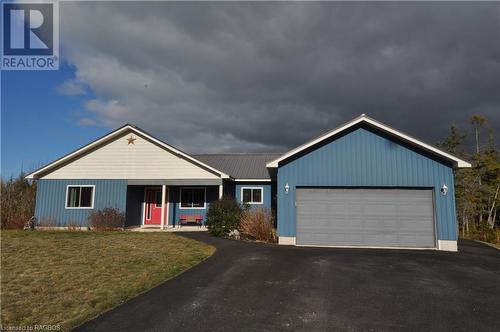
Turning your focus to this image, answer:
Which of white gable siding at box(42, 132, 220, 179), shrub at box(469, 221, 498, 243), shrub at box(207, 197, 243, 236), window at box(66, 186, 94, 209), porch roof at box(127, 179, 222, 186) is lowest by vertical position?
shrub at box(469, 221, 498, 243)

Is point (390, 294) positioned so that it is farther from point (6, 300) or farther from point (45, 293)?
point (6, 300)

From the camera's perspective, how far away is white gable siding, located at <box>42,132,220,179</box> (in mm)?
19172

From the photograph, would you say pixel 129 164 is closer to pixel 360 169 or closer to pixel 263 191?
pixel 263 191

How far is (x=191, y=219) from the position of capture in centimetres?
1961

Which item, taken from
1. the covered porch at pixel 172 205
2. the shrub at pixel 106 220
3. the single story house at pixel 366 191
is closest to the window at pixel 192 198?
the covered porch at pixel 172 205

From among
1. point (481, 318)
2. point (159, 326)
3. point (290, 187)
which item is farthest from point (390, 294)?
point (290, 187)

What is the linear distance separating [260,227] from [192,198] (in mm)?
7347

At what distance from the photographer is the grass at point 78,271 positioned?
5.95 m

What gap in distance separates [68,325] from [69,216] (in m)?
15.9

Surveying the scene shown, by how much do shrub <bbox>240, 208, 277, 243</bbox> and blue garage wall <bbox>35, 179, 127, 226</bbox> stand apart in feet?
28.1

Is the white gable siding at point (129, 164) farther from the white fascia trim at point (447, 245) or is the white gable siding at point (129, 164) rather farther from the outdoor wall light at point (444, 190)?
the white fascia trim at point (447, 245)

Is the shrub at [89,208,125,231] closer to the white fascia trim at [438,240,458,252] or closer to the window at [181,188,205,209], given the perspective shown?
the window at [181,188,205,209]

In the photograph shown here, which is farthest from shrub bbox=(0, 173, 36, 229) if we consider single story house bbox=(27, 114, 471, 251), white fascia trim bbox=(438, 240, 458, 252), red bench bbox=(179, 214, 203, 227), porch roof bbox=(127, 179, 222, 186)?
white fascia trim bbox=(438, 240, 458, 252)

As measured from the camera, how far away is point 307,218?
44.7 ft
